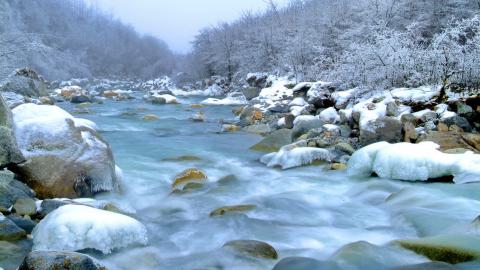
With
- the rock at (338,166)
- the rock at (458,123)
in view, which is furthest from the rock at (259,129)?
the rock at (458,123)

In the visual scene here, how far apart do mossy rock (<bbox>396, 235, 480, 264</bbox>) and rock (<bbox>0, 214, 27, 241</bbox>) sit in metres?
4.09

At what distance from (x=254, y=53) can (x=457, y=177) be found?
103 ft

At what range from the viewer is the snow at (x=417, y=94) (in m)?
12.0

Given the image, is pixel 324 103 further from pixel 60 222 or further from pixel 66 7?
pixel 66 7

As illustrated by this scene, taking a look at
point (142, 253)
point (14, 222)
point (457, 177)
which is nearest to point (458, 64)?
point (457, 177)

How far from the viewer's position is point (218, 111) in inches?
891

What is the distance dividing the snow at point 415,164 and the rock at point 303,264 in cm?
370

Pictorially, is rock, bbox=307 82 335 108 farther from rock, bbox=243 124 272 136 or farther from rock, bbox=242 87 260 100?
rock, bbox=242 87 260 100

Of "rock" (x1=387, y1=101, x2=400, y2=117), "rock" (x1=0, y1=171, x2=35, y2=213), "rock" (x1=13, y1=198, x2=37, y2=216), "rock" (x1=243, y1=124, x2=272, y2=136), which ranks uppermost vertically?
"rock" (x1=387, y1=101, x2=400, y2=117)

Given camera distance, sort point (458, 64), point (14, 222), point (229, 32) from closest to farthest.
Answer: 1. point (14, 222)
2. point (458, 64)
3. point (229, 32)

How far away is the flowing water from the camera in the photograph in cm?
498

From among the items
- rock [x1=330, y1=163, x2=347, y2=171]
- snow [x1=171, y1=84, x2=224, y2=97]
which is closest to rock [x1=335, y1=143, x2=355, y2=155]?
rock [x1=330, y1=163, x2=347, y2=171]

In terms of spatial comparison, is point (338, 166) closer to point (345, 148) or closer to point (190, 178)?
point (345, 148)

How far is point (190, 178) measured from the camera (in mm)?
8422
